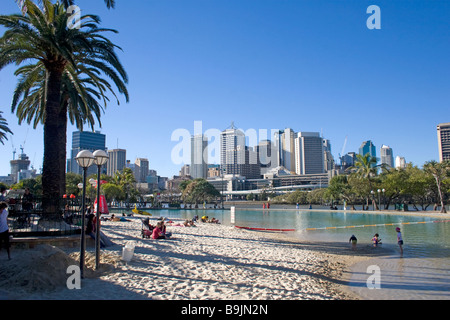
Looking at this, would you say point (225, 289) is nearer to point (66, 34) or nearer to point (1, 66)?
point (66, 34)

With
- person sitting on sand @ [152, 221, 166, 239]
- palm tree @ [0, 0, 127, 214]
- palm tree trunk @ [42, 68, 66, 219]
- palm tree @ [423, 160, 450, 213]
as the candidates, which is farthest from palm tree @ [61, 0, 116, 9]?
palm tree @ [423, 160, 450, 213]

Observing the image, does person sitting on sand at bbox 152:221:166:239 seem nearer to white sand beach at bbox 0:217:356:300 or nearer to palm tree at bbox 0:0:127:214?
white sand beach at bbox 0:217:356:300

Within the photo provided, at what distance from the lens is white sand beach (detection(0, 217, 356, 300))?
7.33 meters

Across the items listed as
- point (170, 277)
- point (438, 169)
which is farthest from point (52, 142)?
point (438, 169)

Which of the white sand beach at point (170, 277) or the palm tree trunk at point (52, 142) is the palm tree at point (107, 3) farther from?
the white sand beach at point (170, 277)

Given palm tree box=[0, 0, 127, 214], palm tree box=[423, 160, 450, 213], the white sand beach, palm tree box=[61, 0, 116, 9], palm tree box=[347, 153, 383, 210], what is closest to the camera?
the white sand beach

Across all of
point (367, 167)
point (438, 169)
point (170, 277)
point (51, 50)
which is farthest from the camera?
point (367, 167)

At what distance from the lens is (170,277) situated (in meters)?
8.97

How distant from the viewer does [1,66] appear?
46.0ft

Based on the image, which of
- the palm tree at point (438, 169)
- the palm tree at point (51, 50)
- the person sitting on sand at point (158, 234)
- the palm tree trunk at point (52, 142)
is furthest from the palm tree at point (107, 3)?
the palm tree at point (438, 169)

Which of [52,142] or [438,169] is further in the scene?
[438,169]

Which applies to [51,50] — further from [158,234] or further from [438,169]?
[438,169]
